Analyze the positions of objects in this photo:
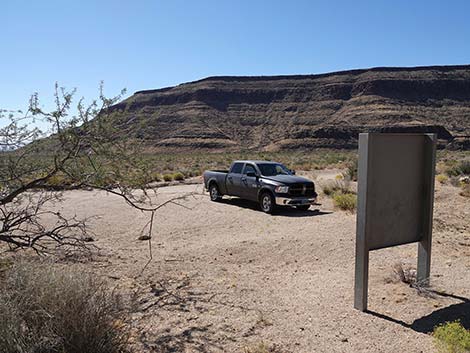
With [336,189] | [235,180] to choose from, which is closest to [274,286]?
[235,180]

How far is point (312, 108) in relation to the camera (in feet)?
302

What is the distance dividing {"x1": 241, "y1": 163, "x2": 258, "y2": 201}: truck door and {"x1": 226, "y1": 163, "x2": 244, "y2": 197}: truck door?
226mm

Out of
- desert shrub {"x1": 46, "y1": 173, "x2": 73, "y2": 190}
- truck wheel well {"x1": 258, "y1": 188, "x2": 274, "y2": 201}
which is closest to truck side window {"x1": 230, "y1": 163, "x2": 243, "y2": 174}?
truck wheel well {"x1": 258, "y1": 188, "x2": 274, "y2": 201}

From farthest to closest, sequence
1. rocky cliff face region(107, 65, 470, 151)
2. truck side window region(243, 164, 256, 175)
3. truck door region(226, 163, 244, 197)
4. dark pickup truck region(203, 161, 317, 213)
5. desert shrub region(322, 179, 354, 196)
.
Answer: rocky cliff face region(107, 65, 470, 151) → desert shrub region(322, 179, 354, 196) → truck door region(226, 163, 244, 197) → truck side window region(243, 164, 256, 175) → dark pickup truck region(203, 161, 317, 213)

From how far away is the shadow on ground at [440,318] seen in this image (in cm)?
518

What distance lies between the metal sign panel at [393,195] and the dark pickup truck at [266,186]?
23.9ft

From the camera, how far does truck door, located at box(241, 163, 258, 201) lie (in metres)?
14.7

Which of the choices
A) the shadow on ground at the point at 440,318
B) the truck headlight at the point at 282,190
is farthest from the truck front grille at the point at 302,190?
the shadow on ground at the point at 440,318

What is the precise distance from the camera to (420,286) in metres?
6.36

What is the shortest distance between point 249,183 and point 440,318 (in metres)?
9.89

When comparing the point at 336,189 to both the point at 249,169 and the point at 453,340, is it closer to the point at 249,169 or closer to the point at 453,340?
the point at 249,169

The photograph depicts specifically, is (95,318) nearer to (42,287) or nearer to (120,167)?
(42,287)

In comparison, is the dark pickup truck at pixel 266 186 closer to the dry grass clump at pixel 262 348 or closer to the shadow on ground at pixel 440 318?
the shadow on ground at pixel 440 318

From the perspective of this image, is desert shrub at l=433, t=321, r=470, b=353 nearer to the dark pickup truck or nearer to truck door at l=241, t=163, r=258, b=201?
the dark pickup truck
